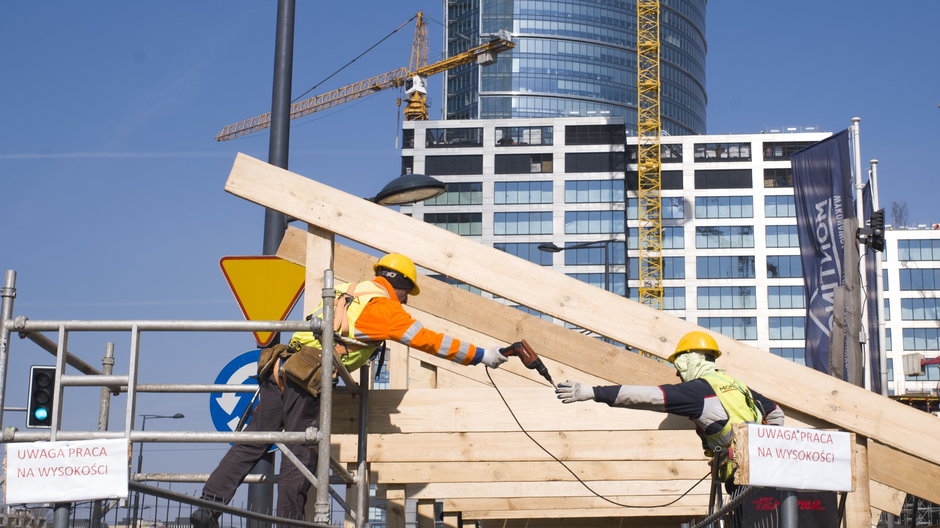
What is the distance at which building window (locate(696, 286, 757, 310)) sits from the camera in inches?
3356

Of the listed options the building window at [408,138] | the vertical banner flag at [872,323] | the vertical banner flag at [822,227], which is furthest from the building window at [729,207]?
the vertical banner flag at [822,227]

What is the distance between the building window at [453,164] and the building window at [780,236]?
23950 mm

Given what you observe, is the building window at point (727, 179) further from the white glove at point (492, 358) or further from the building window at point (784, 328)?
the white glove at point (492, 358)

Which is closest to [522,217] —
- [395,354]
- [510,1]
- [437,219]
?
[437,219]

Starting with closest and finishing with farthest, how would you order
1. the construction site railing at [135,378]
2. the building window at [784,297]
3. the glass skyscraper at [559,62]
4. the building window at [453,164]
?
the construction site railing at [135,378] → the building window at [784,297] → the building window at [453,164] → the glass skyscraper at [559,62]

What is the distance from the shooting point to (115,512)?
6.16 m

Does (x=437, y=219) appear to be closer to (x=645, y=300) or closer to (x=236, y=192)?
(x=645, y=300)

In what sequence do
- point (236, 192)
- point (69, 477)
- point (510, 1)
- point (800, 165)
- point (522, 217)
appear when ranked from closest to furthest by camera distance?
point (69, 477) → point (236, 192) → point (800, 165) → point (522, 217) → point (510, 1)

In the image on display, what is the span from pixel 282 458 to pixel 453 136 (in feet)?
259

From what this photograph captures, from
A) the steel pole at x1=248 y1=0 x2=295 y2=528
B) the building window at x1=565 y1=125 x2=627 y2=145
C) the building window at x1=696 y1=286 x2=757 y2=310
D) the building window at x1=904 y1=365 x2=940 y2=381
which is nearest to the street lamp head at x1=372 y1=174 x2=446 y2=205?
the steel pole at x1=248 y1=0 x2=295 y2=528

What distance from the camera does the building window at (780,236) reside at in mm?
85438

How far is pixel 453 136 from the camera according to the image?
85.4 m

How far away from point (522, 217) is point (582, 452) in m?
77.3

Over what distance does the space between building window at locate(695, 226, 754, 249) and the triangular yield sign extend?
3192 inches
